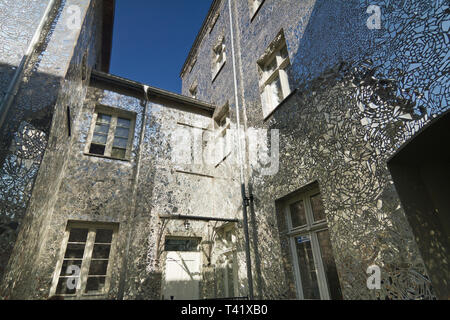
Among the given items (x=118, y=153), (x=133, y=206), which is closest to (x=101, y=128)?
(x=118, y=153)

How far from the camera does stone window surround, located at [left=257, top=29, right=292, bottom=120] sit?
5258mm

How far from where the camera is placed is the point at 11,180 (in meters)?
3.17

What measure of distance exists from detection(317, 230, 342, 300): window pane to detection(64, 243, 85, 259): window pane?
15.6 feet

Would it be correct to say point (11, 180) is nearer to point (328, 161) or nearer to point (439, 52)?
point (328, 161)

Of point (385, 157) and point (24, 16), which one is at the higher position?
point (24, 16)

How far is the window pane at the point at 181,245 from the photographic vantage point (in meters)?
6.16

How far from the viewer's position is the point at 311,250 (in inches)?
155

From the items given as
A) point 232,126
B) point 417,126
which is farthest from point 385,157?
point 232,126

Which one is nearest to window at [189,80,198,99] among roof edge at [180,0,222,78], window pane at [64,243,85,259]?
roof edge at [180,0,222,78]

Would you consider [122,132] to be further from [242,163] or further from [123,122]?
[242,163]

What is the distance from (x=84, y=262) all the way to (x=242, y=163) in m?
4.01

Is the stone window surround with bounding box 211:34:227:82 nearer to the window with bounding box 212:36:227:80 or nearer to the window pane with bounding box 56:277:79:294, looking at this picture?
the window with bounding box 212:36:227:80
